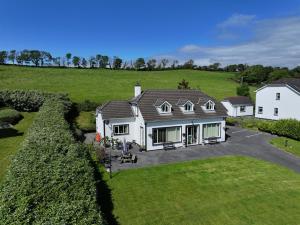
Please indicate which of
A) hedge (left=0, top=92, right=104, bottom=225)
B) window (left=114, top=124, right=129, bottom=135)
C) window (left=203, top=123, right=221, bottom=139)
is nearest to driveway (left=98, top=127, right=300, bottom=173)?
window (left=203, top=123, right=221, bottom=139)

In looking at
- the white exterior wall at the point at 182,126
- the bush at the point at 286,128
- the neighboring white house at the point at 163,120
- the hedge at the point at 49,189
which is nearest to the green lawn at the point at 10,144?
the hedge at the point at 49,189

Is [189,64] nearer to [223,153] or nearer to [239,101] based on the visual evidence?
[239,101]

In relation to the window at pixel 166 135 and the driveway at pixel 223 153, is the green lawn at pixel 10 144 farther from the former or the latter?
the window at pixel 166 135

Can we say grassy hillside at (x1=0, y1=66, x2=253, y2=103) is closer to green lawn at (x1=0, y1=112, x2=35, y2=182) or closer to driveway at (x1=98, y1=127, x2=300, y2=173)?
green lawn at (x1=0, y1=112, x2=35, y2=182)

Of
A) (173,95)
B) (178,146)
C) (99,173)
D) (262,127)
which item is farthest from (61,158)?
(262,127)

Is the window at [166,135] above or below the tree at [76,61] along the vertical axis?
below

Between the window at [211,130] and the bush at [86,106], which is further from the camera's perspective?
the bush at [86,106]

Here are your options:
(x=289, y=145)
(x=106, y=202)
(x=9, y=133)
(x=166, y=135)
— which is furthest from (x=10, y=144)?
(x=289, y=145)
